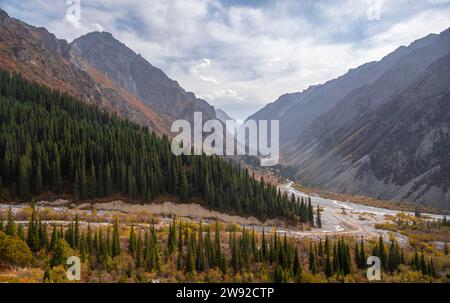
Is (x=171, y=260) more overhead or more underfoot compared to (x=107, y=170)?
more underfoot

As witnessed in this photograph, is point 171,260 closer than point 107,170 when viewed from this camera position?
Yes

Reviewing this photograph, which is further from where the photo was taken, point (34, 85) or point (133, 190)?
point (34, 85)

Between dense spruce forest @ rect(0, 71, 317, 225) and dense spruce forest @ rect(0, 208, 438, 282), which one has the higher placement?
dense spruce forest @ rect(0, 71, 317, 225)

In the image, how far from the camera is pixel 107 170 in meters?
71.6

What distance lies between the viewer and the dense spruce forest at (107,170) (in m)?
67.7

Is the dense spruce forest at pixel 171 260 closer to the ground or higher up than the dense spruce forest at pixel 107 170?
closer to the ground

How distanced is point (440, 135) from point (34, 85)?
177761mm

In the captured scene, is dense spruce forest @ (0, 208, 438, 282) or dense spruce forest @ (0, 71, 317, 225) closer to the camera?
dense spruce forest @ (0, 208, 438, 282)

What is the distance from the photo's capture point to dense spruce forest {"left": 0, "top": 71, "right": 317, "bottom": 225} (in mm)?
67688

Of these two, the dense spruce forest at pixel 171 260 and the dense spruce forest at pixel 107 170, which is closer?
the dense spruce forest at pixel 171 260

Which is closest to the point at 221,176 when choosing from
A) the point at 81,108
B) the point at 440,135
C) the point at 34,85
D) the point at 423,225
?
the point at 423,225
